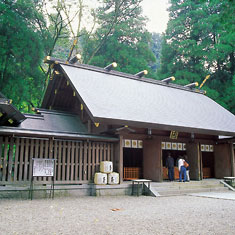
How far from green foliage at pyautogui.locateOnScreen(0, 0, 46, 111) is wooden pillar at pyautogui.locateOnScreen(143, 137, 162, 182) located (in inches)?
409

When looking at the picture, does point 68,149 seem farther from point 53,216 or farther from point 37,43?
point 37,43

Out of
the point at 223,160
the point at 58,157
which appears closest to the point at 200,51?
the point at 223,160

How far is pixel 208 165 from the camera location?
16.2 metres

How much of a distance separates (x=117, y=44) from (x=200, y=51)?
7618mm

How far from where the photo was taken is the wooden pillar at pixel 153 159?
11172 mm

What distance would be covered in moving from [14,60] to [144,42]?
13.2 meters

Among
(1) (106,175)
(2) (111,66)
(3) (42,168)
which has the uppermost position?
(2) (111,66)

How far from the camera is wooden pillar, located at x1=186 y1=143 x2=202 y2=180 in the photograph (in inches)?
489

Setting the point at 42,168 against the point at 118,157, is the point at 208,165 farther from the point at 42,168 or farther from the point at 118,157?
the point at 42,168

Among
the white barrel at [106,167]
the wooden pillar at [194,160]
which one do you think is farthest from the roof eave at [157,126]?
the white barrel at [106,167]

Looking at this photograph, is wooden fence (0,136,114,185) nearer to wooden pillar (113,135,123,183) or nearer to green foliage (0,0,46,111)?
wooden pillar (113,135,123,183)

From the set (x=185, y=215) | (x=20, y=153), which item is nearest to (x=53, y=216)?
(x=185, y=215)

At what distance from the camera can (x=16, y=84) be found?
17844 millimetres

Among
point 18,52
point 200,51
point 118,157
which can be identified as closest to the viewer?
point 118,157
